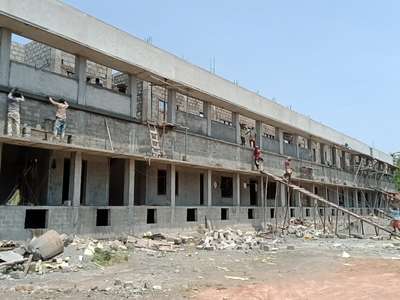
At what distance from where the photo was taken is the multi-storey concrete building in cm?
1377

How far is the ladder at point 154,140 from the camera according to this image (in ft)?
59.0

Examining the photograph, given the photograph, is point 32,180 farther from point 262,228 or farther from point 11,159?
point 262,228

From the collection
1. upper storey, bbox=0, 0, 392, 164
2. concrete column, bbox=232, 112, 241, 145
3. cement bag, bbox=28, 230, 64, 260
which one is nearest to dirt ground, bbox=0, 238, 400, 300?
cement bag, bbox=28, 230, 64, 260

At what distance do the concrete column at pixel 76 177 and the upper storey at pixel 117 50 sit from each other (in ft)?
12.6

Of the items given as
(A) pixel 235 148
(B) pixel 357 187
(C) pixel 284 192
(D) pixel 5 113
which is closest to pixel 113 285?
(D) pixel 5 113

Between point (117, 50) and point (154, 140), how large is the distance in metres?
4.01

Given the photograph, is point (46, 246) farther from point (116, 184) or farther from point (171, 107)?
point (171, 107)

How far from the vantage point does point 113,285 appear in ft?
28.4

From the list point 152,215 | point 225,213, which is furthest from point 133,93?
point 225,213

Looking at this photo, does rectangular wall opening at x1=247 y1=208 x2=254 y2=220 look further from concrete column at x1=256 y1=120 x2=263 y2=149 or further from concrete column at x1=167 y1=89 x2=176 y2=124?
concrete column at x1=167 y1=89 x2=176 y2=124

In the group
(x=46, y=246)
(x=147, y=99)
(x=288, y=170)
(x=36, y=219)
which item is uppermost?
(x=147, y=99)

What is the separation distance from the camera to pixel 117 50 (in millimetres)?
16453

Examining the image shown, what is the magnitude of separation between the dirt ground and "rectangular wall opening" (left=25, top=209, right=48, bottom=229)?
10.2ft

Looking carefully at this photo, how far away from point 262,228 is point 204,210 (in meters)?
5.13
